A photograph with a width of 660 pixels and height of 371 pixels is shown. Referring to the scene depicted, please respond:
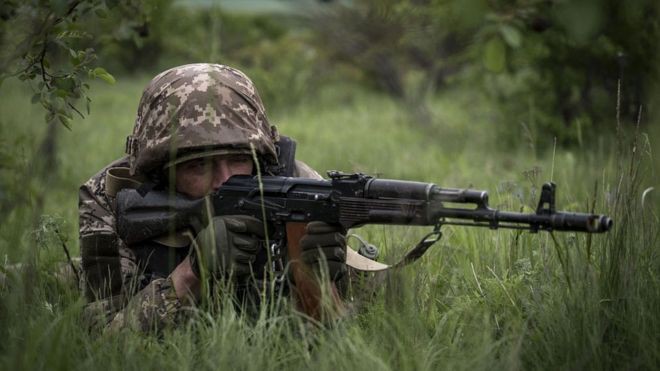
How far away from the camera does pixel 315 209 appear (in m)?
2.91

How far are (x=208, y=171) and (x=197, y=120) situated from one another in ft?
0.64

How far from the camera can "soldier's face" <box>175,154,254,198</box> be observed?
3.25m

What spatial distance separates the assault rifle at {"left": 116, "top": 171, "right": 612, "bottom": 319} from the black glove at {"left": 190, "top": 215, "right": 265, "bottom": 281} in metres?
0.06

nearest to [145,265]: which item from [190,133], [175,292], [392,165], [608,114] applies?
[175,292]

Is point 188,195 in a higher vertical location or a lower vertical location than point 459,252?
higher

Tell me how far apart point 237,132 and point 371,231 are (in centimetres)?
137

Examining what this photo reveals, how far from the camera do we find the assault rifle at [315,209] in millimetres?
2490

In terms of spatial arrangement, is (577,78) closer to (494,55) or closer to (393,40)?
(393,40)

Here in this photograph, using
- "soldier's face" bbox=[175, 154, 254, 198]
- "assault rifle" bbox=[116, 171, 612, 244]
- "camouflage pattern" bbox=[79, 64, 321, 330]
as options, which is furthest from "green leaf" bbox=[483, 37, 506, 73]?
"soldier's face" bbox=[175, 154, 254, 198]

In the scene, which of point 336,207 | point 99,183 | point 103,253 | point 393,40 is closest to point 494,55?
point 336,207

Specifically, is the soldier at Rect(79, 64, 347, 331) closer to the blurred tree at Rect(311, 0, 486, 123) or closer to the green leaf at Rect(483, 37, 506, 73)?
the green leaf at Rect(483, 37, 506, 73)

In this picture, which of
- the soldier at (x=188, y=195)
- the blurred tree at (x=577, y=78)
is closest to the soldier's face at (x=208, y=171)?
the soldier at (x=188, y=195)

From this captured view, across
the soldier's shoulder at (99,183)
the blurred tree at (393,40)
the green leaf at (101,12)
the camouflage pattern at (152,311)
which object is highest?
the blurred tree at (393,40)

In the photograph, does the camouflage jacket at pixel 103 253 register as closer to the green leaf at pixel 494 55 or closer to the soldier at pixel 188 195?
the soldier at pixel 188 195
